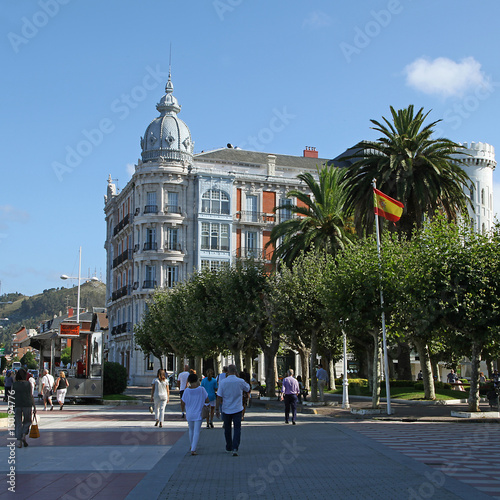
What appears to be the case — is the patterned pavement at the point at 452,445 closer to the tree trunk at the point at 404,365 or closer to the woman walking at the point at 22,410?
the woman walking at the point at 22,410

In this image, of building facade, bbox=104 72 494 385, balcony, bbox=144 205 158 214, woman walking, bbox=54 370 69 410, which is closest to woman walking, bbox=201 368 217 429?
woman walking, bbox=54 370 69 410

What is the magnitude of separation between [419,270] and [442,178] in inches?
477

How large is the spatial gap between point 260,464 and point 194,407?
2307 millimetres

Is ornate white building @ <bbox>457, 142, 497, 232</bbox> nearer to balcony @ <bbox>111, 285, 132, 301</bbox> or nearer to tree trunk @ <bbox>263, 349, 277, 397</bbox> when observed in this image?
balcony @ <bbox>111, 285, 132, 301</bbox>

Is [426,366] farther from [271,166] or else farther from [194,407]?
[271,166]

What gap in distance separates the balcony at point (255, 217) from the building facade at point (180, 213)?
0.32 feet

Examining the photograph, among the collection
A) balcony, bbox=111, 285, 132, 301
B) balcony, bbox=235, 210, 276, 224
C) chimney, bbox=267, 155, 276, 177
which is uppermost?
chimney, bbox=267, 155, 276, 177

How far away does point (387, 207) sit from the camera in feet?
93.7

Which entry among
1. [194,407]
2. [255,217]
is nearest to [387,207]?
[194,407]

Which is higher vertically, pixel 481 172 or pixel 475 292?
pixel 481 172

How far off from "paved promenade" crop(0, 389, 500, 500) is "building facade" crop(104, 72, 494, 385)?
4260 centimetres

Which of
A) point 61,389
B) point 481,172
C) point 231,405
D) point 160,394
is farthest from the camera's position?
point 481,172

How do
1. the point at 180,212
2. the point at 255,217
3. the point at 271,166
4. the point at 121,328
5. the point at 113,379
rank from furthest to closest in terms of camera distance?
the point at 121,328 < the point at 271,166 < the point at 255,217 < the point at 180,212 < the point at 113,379

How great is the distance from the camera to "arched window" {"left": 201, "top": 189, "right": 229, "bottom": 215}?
6375cm
